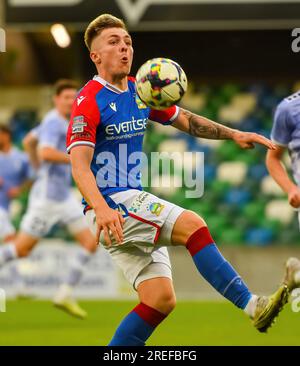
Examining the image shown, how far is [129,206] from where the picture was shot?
476 cm

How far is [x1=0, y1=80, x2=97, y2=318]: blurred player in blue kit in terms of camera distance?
912cm

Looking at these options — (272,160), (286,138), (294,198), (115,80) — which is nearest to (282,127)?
(286,138)

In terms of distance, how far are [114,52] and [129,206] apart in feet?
2.81

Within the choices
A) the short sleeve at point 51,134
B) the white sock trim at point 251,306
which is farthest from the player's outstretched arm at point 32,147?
the white sock trim at point 251,306

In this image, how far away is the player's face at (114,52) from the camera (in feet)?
16.2

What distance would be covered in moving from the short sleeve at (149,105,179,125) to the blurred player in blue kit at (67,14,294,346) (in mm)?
21

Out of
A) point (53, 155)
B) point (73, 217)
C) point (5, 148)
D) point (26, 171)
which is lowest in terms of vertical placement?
point (73, 217)

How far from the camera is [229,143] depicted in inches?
553

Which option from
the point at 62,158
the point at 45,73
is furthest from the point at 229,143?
the point at 62,158

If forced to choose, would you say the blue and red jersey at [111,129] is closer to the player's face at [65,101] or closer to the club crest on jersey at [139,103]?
the club crest on jersey at [139,103]

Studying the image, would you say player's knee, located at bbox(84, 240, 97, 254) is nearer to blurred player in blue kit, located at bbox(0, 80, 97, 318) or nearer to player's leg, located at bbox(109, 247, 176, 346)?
blurred player in blue kit, located at bbox(0, 80, 97, 318)

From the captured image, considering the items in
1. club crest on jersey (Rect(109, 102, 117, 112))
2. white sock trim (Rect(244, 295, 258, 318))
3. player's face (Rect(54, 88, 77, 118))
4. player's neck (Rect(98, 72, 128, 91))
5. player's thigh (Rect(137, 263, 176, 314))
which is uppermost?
player's face (Rect(54, 88, 77, 118))

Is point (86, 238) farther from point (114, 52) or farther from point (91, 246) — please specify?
point (114, 52)

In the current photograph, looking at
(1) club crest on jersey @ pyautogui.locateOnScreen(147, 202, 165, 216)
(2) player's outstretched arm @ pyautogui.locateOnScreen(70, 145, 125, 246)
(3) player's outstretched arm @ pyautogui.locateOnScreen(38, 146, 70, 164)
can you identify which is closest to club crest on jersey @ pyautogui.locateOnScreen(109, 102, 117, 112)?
(2) player's outstretched arm @ pyautogui.locateOnScreen(70, 145, 125, 246)
